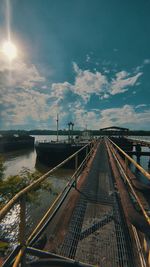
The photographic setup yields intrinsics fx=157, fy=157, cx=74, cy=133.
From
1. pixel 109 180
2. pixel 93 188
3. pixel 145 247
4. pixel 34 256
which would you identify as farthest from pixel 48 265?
pixel 109 180

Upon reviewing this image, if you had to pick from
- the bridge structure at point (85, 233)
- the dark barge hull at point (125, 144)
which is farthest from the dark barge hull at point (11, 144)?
the bridge structure at point (85, 233)

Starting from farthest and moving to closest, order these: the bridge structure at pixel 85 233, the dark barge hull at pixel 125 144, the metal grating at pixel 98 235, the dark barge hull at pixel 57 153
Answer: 1. the dark barge hull at pixel 125 144
2. the dark barge hull at pixel 57 153
3. the metal grating at pixel 98 235
4. the bridge structure at pixel 85 233

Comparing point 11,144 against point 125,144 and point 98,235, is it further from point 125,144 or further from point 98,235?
point 98,235

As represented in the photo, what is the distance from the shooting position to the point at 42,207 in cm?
962

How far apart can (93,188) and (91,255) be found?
246 centimetres

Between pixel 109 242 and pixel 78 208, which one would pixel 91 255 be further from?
pixel 78 208

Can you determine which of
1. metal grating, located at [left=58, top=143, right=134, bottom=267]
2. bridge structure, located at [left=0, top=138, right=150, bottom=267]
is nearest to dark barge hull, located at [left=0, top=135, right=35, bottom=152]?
metal grating, located at [left=58, top=143, right=134, bottom=267]

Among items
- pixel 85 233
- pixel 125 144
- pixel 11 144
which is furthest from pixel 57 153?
pixel 11 144

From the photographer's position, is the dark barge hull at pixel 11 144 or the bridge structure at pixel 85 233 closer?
the bridge structure at pixel 85 233

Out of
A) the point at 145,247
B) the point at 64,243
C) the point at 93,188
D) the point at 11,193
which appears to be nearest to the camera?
the point at 145,247

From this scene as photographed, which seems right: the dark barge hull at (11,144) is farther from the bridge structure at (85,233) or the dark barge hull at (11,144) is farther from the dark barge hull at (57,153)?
the bridge structure at (85,233)

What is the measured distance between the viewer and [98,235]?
2.68 metres

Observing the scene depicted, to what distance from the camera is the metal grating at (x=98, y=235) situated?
223 cm

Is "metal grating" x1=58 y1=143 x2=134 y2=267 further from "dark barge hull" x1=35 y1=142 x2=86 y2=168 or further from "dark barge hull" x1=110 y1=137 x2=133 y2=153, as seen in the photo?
"dark barge hull" x1=110 y1=137 x2=133 y2=153
